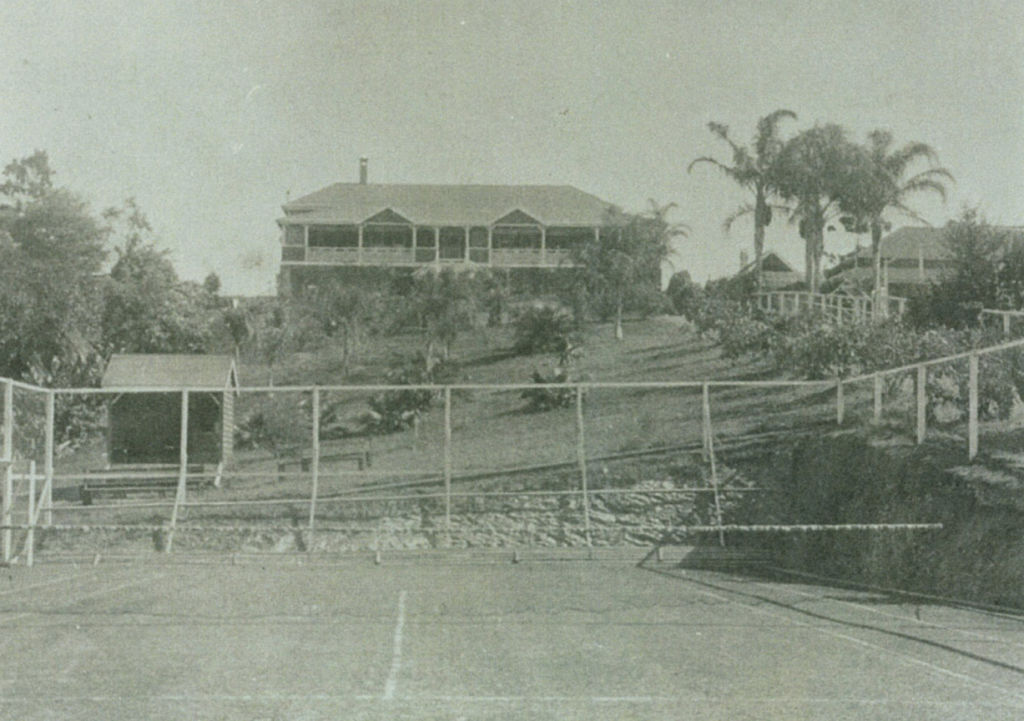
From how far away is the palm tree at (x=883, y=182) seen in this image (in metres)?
42.6

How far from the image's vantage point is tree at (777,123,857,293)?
1702 inches

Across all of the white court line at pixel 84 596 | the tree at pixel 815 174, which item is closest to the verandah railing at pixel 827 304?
the tree at pixel 815 174

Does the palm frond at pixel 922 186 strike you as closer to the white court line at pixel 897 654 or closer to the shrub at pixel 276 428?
the shrub at pixel 276 428

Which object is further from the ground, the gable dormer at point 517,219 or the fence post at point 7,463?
the gable dormer at point 517,219

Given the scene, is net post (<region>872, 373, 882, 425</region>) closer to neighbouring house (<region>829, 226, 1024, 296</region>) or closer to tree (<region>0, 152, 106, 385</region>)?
tree (<region>0, 152, 106, 385</region>)

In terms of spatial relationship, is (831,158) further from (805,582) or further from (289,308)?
(805,582)

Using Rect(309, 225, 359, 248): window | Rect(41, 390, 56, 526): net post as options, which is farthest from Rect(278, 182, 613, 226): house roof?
Rect(41, 390, 56, 526): net post

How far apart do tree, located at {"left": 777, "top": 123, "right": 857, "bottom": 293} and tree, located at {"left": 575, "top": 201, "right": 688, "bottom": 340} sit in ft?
16.4

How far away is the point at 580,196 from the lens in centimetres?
6312

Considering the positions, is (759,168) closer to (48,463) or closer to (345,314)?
(345,314)

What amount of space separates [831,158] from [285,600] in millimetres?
33180

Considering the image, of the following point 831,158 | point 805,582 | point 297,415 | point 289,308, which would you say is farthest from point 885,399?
point 289,308

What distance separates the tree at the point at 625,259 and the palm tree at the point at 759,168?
2.68 metres

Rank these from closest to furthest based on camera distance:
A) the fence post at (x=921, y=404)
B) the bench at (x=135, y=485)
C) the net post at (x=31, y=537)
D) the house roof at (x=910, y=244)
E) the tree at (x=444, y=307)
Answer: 1. the fence post at (x=921, y=404)
2. the net post at (x=31, y=537)
3. the bench at (x=135, y=485)
4. the tree at (x=444, y=307)
5. the house roof at (x=910, y=244)
